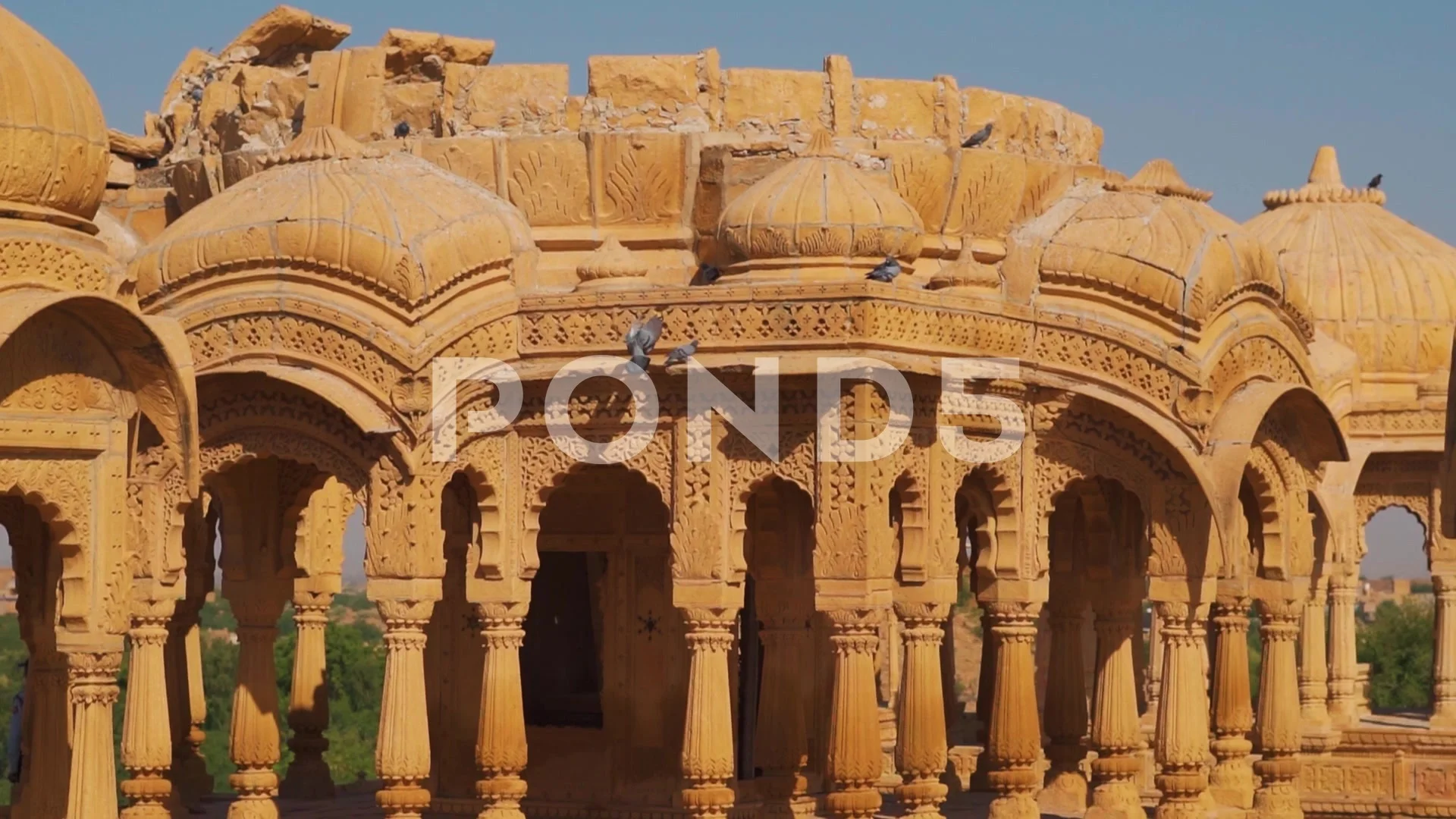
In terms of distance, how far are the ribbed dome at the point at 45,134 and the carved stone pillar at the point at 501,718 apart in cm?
513

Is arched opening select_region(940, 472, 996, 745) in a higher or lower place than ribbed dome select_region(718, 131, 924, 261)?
lower

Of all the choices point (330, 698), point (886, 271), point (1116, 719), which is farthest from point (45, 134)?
point (330, 698)

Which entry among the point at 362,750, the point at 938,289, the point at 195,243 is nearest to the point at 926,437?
the point at 938,289

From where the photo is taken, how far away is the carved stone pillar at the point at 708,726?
2108 cm

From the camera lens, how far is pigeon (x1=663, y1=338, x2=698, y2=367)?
829 inches

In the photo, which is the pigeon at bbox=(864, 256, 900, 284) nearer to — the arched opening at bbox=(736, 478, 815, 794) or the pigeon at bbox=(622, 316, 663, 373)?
the pigeon at bbox=(622, 316, 663, 373)

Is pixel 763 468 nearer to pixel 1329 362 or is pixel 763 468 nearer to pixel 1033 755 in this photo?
pixel 1033 755

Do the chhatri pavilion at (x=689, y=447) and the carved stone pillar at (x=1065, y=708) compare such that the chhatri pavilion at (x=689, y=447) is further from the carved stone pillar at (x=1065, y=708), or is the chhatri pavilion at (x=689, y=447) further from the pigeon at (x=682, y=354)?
the pigeon at (x=682, y=354)

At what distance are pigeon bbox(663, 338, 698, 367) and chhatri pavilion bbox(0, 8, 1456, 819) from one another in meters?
0.18

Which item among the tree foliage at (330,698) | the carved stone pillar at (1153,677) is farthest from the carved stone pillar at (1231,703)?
the tree foliage at (330,698)

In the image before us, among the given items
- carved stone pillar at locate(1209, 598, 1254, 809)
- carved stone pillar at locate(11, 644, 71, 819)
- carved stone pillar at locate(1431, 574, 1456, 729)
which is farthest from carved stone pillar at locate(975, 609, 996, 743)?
carved stone pillar at locate(11, 644, 71, 819)

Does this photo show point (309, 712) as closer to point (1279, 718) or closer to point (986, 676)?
point (986, 676)

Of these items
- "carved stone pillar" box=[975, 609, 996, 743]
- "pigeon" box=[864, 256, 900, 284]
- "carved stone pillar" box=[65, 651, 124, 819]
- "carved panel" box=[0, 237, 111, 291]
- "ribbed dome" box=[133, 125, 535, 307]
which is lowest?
"carved stone pillar" box=[65, 651, 124, 819]

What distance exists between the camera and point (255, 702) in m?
22.5
